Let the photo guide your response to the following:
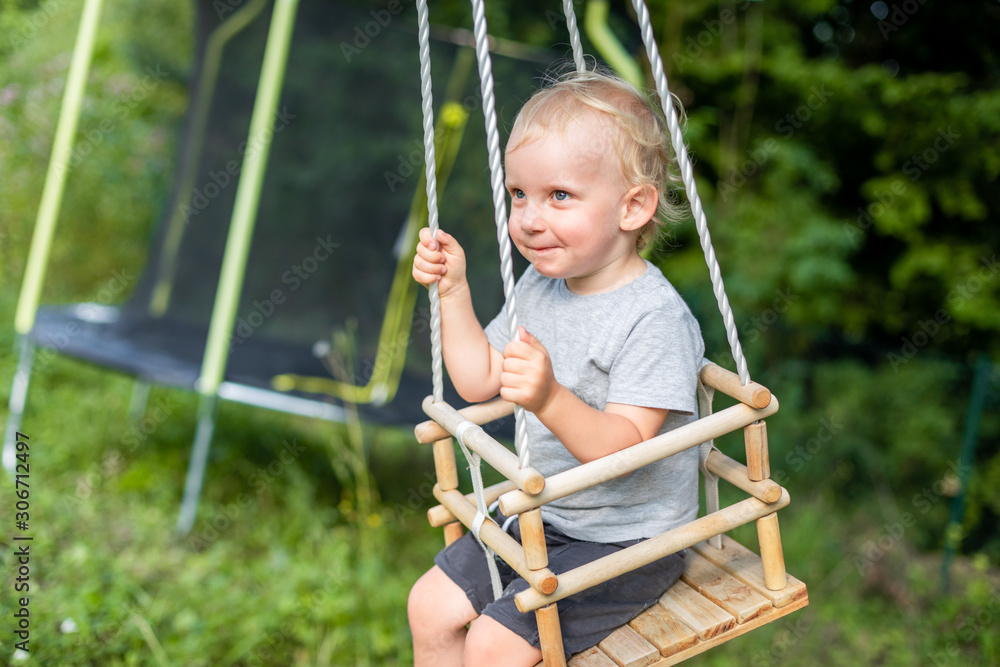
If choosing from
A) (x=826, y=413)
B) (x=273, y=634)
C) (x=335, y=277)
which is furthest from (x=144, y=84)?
(x=826, y=413)

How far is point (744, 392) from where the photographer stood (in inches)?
53.1

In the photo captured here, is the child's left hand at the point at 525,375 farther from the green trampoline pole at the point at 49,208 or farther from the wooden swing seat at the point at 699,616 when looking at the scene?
the green trampoline pole at the point at 49,208

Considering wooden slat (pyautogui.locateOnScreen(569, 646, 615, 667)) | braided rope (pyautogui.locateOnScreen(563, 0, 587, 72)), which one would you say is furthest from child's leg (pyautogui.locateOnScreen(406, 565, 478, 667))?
braided rope (pyautogui.locateOnScreen(563, 0, 587, 72))

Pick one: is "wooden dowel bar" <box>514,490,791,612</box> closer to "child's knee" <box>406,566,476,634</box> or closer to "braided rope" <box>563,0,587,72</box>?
"child's knee" <box>406,566,476,634</box>

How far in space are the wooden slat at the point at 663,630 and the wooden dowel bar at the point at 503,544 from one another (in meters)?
0.27

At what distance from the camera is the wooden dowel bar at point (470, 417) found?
154 cm

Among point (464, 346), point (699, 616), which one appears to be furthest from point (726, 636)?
point (464, 346)

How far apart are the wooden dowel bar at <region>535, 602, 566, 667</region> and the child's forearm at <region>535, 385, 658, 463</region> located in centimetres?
25

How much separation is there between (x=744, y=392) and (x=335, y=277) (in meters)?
2.71

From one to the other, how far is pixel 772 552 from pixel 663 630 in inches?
9.4

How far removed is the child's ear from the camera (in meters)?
1.40

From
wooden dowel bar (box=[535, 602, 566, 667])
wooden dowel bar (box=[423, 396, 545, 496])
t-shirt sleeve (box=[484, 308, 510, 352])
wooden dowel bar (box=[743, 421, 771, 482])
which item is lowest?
wooden dowel bar (box=[535, 602, 566, 667])

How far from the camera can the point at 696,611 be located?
4.70 ft

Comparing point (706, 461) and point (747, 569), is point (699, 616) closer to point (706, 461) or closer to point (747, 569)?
point (747, 569)
